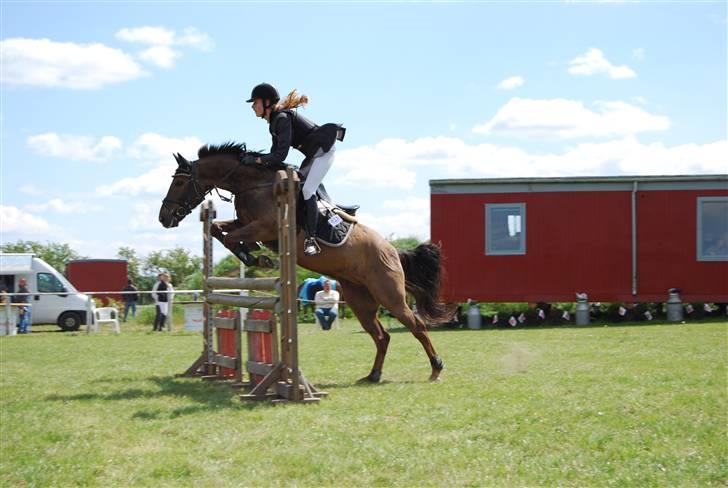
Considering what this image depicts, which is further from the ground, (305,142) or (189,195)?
(305,142)

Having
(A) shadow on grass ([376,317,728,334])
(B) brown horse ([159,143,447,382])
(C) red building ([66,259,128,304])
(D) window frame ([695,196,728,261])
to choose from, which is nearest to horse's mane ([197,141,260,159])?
(B) brown horse ([159,143,447,382])

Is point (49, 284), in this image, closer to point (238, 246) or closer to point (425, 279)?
point (425, 279)

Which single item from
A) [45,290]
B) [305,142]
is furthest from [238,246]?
[45,290]

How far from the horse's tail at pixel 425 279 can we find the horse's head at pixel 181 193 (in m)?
2.50

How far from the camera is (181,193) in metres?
7.68

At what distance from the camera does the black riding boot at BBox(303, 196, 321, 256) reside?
745 cm

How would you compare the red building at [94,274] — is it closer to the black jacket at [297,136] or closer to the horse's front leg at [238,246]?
the horse's front leg at [238,246]

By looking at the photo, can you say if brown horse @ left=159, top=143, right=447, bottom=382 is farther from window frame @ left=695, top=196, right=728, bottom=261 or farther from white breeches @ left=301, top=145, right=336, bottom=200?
window frame @ left=695, top=196, right=728, bottom=261

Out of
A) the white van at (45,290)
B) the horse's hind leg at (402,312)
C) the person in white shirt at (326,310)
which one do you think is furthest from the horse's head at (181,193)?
the white van at (45,290)

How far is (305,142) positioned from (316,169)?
0.26 m

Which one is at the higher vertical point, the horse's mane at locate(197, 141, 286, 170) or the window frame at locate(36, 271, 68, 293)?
the horse's mane at locate(197, 141, 286, 170)

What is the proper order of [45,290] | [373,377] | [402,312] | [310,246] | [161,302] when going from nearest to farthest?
[310,246], [373,377], [402,312], [161,302], [45,290]

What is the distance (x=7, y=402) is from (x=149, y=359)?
3.76 meters

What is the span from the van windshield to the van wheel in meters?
1.49
